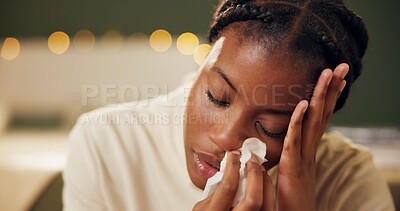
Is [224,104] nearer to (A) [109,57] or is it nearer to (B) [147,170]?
(B) [147,170]

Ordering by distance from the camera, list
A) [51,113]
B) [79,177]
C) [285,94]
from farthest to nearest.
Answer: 1. [51,113]
2. [79,177]
3. [285,94]

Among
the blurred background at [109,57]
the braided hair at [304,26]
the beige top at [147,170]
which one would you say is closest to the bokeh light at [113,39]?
the blurred background at [109,57]

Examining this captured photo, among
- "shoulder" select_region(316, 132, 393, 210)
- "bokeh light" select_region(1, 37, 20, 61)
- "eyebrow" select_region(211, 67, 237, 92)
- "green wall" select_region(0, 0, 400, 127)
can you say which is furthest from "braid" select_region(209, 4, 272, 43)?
"bokeh light" select_region(1, 37, 20, 61)

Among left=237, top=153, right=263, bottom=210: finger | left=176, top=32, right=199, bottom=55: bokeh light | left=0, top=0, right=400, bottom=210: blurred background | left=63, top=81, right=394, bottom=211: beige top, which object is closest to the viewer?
left=237, top=153, right=263, bottom=210: finger

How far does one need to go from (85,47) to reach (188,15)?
677mm

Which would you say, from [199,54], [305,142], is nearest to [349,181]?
[305,142]

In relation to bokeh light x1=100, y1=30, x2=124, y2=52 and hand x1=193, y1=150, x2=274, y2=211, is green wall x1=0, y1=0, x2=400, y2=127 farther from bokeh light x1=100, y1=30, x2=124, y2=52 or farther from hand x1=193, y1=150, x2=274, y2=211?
hand x1=193, y1=150, x2=274, y2=211

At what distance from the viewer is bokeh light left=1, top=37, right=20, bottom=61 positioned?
3.05 m

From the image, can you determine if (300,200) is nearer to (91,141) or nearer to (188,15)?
(91,141)

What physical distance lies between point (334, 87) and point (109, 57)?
221cm

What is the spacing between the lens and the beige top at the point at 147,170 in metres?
1.06

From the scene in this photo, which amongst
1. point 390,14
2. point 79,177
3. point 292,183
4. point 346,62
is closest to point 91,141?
point 79,177

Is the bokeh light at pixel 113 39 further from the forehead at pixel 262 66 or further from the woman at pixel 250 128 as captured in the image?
the forehead at pixel 262 66

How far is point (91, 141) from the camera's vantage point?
3.53ft
